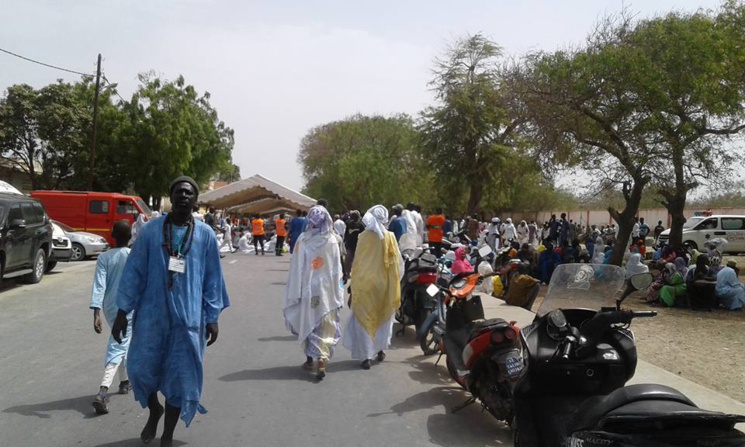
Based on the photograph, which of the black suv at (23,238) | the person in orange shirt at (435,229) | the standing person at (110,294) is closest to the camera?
the standing person at (110,294)

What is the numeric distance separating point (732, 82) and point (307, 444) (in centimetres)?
1503

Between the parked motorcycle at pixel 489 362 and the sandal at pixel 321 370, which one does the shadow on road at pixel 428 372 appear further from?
the sandal at pixel 321 370

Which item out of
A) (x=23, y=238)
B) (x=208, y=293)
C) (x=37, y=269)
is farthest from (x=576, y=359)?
(x=37, y=269)

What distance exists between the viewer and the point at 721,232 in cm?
2870

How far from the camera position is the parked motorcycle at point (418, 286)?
889 cm

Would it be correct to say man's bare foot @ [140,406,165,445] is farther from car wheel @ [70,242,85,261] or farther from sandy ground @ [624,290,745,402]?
car wheel @ [70,242,85,261]

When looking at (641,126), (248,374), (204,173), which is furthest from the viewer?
(204,173)

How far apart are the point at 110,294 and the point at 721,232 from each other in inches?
1112

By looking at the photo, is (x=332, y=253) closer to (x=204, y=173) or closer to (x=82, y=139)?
(x=82, y=139)

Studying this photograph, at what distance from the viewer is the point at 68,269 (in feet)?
60.5

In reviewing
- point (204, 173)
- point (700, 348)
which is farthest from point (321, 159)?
point (700, 348)

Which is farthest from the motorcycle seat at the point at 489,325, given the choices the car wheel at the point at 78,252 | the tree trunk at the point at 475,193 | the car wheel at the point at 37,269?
the tree trunk at the point at 475,193

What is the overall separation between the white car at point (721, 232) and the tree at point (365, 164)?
24.0 m

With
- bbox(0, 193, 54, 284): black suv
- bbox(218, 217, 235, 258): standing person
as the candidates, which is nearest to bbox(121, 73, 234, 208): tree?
bbox(218, 217, 235, 258): standing person
